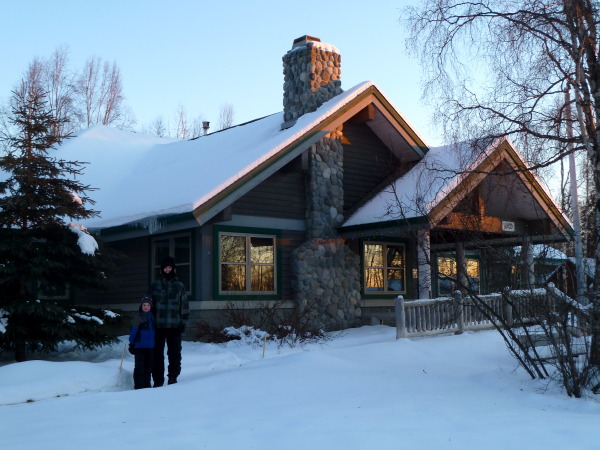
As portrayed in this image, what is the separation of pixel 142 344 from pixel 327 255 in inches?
301

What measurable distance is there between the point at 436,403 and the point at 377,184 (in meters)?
11.0

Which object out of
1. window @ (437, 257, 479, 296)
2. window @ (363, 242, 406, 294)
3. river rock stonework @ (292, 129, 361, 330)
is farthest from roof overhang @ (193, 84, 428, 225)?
window @ (437, 257, 479, 296)

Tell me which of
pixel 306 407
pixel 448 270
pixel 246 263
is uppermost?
pixel 246 263

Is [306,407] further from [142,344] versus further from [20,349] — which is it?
[20,349]

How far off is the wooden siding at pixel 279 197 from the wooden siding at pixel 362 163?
1.43 metres

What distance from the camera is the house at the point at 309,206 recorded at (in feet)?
47.0

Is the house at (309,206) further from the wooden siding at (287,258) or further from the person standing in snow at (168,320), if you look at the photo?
the person standing in snow at (168,320)

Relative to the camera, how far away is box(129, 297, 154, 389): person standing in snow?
29.1 ft

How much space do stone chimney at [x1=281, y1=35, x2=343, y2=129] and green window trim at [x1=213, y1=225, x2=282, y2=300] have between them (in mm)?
2938

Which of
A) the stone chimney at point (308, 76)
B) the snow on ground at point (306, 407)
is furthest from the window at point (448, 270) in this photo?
the snow on ground at point (306, 407)

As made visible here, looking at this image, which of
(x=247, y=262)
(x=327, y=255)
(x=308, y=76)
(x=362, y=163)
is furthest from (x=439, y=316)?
(x=308, y=76)

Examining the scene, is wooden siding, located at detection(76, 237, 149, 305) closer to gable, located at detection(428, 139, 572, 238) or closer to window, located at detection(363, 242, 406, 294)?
window, located at detection(363, 242, 406, 294)

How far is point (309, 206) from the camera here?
16094 millimetres

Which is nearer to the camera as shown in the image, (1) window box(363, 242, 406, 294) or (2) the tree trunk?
(2) the tree trunk
